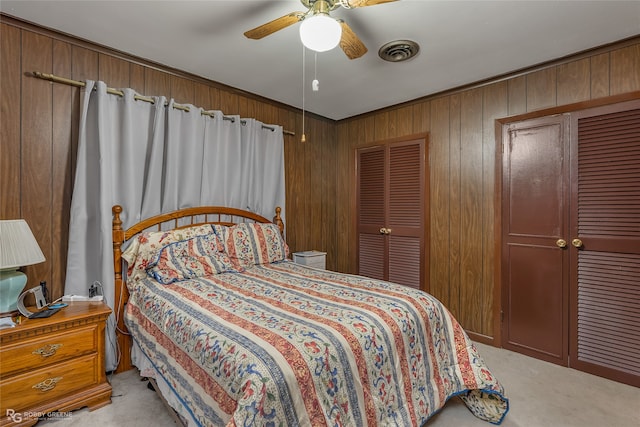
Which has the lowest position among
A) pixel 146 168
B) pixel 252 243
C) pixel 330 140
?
pixel 252 243

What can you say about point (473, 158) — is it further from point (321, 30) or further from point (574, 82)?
point (321, 30)

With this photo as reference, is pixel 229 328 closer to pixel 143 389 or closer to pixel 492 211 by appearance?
pixel 143 389

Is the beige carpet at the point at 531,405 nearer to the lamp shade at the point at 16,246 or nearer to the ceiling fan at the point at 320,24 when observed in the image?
the lamp shade at the point at 16,246

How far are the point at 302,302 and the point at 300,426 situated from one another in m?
0.70

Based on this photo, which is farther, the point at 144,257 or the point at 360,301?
the point at 144,257

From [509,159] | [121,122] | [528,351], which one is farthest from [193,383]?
[509,159]

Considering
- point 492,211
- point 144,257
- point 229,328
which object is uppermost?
point 492,211

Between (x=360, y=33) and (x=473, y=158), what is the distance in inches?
66.4

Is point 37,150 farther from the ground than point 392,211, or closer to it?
farther from the ground

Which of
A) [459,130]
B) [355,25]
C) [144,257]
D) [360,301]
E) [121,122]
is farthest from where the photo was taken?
[459,130]

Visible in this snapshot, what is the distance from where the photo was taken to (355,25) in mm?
2090

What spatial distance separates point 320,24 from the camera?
1.48m

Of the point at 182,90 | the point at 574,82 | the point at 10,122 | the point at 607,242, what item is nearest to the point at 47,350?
the point at 10,122

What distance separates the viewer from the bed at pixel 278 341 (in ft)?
3.94
